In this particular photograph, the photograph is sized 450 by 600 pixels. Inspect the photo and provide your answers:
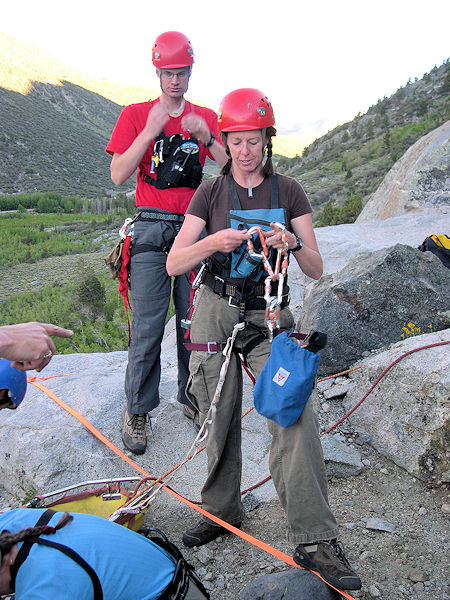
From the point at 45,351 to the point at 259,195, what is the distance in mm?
1541

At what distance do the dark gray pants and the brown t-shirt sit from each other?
1.05 meters

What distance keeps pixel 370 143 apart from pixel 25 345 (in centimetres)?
3044

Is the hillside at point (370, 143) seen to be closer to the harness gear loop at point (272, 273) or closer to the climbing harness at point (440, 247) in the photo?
the climbing harness at point (440, 247)

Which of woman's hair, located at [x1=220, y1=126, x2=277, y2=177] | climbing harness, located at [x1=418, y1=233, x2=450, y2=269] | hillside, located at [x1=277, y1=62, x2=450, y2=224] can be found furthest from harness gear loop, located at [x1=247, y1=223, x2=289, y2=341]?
hillside, located at [x1=277, y1=62, x2=450, y2=224]

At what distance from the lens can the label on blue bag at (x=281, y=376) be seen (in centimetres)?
249

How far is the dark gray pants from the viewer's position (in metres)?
4.00

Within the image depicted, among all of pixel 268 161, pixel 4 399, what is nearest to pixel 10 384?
pixel 4 399

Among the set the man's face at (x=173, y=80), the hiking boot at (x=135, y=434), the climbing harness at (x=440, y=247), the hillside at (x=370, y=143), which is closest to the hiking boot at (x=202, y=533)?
the hiking boot at (x=135, y=434)

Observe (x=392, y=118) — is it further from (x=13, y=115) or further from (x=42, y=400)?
(x=13, y=115)

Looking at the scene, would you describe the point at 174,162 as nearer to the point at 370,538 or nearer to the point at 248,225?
the point at 248,225

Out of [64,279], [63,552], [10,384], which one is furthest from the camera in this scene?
[64,279]

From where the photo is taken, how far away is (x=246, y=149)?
9.52ft

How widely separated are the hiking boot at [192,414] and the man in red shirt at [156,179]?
0.49 metres

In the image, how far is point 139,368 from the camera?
412cm
